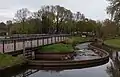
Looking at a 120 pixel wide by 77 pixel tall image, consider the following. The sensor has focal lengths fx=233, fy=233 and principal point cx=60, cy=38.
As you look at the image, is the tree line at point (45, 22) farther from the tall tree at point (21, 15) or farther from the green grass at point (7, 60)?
the green grass at point (7, 60)

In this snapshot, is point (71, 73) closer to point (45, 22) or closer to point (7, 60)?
point (7, 60)

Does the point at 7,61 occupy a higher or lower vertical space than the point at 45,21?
lower

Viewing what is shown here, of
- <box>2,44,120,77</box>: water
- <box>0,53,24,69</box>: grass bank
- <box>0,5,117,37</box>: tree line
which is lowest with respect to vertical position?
<box>2,44,120,77</box>: water

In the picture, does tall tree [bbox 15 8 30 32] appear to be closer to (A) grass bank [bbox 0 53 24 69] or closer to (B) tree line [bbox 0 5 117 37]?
(B) tree line [bbox 0 5 117 37]

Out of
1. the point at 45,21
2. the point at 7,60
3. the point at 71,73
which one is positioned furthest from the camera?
the point at 45,21

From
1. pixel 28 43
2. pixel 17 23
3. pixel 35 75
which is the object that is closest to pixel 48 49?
pixel 28 43

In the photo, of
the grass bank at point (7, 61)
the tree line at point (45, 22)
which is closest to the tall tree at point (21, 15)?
the tree line at point (45, 22)

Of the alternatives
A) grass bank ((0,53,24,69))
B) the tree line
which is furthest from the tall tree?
grass bank ((0,53,24,69))

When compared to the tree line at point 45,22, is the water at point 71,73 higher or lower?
lower

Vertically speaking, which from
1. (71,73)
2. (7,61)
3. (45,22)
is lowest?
(71,73)

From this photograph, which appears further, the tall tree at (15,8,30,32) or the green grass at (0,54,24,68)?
the tall tree at (15,8,30,32)

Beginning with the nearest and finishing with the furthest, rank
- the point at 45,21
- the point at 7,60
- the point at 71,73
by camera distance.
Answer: the point at 71,73 → the point at 7,60 → the point at 45,21

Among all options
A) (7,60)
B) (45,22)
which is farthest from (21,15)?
(7,60)
